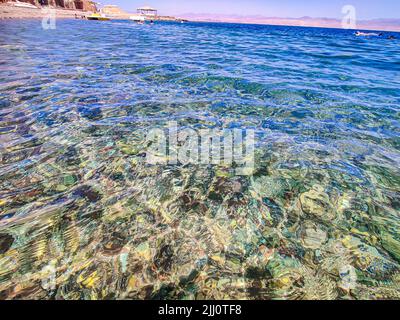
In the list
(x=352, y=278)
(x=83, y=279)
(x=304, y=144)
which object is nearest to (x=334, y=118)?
(x=304, y=144)

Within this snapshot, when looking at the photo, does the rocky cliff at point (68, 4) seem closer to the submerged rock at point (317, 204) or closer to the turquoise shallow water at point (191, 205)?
the turquoise shallow water at point (191, 205)

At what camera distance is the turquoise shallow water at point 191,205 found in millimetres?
2188

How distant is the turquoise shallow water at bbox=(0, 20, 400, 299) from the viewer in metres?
2.19

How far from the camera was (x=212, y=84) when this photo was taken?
8.27m

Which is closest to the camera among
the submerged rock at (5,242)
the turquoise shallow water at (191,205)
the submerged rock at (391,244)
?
the turquoise shallow water at (191,205)

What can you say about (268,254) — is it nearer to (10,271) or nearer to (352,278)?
(352,278)

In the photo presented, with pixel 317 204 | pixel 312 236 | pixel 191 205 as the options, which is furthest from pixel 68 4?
pixel 312 236

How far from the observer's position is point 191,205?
3059 millimetres

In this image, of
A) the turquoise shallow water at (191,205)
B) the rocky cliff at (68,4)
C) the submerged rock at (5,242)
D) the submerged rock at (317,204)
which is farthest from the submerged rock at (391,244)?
the rocky cliff at (68,4)

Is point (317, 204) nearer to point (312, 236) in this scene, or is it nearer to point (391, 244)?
point (312, 236)

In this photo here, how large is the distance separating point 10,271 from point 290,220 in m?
3.12

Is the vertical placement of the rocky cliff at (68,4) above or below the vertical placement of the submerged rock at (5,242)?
above

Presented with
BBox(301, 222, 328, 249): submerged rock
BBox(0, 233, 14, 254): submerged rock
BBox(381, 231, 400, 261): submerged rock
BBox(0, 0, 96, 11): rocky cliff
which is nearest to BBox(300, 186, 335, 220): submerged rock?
BBox(301, 222, 328, 249): submerged rock

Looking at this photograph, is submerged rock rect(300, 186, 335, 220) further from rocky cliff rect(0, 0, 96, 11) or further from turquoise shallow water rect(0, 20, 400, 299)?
rocky cliff rect(0, 0, 96, 11)
